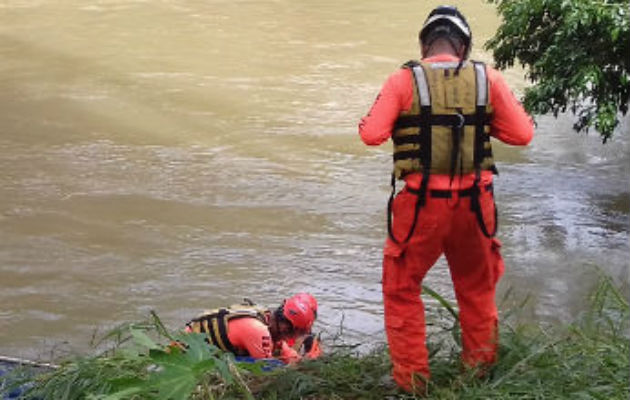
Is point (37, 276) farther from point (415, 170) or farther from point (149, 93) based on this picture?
point (149, 93)

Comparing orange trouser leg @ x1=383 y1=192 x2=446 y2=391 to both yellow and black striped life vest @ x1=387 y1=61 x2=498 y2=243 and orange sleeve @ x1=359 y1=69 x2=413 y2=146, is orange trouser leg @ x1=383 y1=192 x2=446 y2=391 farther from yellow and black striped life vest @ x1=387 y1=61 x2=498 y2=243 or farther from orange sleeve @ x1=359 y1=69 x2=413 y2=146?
orange sleeve @ x1=359 y1=69 x2=413 y2=146

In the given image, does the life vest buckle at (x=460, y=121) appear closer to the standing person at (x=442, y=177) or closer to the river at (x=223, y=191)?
the standing person at (x=442, y=177)

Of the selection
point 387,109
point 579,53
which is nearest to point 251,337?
point 387,109

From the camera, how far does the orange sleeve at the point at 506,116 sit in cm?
405

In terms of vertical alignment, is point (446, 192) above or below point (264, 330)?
above

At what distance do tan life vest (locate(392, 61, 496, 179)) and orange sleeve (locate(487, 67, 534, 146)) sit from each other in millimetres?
47

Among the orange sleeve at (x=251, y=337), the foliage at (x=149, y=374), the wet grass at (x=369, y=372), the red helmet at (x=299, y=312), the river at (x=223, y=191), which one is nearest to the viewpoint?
the foliage at (x=149, y=374)

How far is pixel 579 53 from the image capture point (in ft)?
26.5

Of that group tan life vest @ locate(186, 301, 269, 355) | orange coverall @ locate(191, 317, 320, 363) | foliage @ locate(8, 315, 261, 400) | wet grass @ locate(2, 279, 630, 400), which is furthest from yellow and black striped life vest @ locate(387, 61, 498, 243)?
tan life vest @ locate(186, 301, 269, 355)

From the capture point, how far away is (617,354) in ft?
13.1

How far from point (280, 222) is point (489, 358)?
4.88 m

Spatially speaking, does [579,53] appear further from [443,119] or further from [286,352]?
[443,119]

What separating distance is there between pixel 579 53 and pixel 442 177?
4537 mm

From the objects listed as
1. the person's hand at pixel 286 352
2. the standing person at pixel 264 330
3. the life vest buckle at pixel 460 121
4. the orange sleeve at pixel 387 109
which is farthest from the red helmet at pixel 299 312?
the life vest buckle at pixel 460 121
